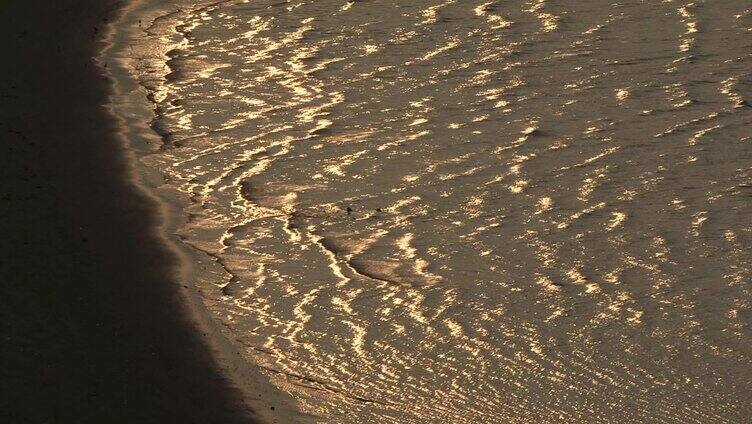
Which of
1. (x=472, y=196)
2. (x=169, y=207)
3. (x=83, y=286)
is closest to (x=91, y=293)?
(x=83, y=286)

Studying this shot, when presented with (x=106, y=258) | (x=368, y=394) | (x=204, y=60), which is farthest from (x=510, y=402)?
(x=204, y=60)

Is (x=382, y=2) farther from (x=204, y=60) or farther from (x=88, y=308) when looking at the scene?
(x=88, y=308)

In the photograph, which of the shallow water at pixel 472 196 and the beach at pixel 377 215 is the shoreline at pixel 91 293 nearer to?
the beach at pixel 377 215

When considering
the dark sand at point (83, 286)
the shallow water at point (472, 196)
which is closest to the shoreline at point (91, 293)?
the dark sand at point (83, 286)

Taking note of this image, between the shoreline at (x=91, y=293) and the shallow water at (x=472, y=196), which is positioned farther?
the shallow water at (x=472, y=196)

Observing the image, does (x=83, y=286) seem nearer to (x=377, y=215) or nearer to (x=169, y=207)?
(x=169, y=207)

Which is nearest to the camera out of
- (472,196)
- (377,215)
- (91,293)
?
(91,293)

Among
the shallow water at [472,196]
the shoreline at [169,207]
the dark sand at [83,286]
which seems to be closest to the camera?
the dark sand at [83,286]
